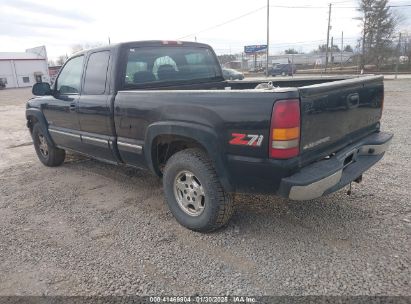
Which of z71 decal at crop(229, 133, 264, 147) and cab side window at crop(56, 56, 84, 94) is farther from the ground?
cab side window at crop(56, 56, 84, 94)

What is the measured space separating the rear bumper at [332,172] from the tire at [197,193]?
0.65 m

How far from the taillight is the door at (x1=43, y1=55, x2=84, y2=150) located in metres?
3.07

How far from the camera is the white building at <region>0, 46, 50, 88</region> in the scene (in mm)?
54625

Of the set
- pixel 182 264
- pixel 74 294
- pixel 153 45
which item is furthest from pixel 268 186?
pixel 153 45

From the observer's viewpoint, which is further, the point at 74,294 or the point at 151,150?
the point at 151,150

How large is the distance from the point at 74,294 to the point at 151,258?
0.69m

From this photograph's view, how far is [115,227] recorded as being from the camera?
12.2 feet

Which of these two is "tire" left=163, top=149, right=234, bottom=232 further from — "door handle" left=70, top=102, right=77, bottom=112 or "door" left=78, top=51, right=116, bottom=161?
"door handle" left=70, top=102, right=77, bottom=112

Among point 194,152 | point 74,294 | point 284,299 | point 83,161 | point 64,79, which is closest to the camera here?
point 284,299

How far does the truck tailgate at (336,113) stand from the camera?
275cm

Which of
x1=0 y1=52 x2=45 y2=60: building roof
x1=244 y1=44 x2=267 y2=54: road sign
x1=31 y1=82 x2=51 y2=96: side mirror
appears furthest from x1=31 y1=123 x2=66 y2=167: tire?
x1=0 y1=52 x2=45 y2=60: building roof

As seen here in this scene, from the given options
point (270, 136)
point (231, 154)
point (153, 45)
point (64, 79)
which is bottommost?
point (231, 154)

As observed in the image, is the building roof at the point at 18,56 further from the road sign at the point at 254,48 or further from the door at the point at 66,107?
the door at the point at 66,107

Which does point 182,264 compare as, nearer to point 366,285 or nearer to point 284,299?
point 284,299
